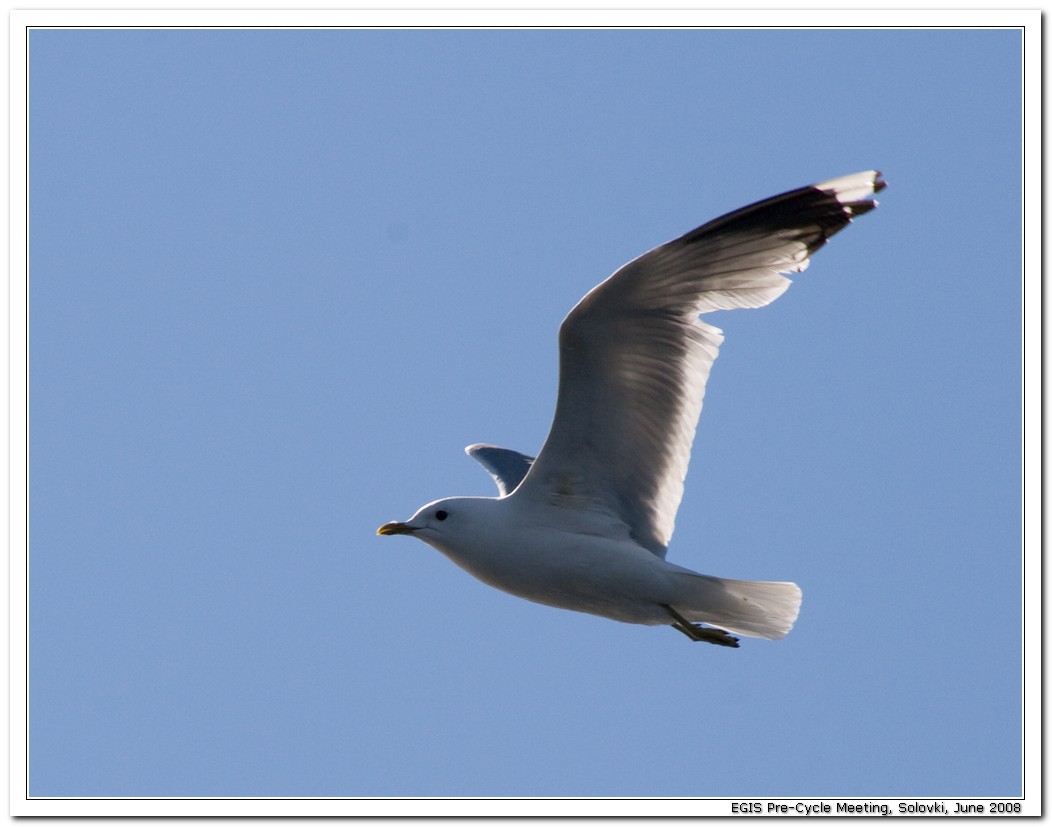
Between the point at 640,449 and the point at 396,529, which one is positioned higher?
the point at 640,449

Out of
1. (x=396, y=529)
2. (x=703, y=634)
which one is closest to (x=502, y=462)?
(x=396, y=529)

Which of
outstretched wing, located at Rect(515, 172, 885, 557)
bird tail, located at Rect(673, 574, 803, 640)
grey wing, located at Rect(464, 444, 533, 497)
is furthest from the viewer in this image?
grey wing, located at Rect(464, 444, 533, 497)

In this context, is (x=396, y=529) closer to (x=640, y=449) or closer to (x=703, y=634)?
(x=640, y=449)

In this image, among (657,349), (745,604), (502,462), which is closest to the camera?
(657,349)

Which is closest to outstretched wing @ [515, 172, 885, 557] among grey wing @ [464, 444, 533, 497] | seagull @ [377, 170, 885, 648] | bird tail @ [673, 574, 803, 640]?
seagull @ [377, 170, 885, 648]

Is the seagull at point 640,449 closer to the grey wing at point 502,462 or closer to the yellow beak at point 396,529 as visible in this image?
the yellow beak at point 396,529

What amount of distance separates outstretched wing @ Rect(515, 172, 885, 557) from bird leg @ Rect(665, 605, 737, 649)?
15.1 inches

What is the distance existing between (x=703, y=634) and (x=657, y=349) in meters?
1.37

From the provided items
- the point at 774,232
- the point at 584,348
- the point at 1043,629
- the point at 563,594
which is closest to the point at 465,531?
the point at 563,594

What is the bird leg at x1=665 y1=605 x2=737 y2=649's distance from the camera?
657 centimetres

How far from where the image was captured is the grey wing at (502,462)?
8234 millimetres

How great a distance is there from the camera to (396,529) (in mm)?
6688

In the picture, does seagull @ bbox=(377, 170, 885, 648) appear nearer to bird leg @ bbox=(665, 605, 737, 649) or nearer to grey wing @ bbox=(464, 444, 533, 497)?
bird leg @ bbox=(665, 605, 737, 649)

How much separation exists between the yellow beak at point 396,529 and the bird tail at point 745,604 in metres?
1.33
